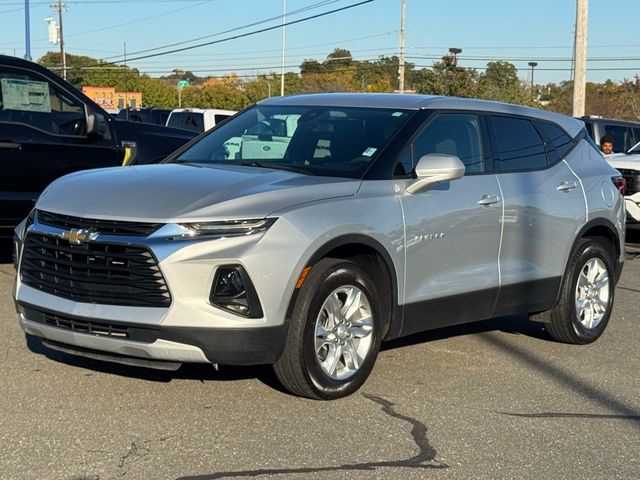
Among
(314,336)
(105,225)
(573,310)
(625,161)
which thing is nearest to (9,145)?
(105,225)

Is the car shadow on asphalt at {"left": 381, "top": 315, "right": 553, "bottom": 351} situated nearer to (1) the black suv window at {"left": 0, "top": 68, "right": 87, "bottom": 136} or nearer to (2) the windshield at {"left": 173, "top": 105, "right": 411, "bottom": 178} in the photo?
(2) the windshield at {"left": 173, "top": 105, "right": 411, "bottom": 178}

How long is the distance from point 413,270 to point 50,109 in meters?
4.88

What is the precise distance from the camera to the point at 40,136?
8.88 meters

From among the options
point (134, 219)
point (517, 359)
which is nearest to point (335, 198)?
point (134, 219)

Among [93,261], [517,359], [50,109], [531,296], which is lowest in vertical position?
[517,359]

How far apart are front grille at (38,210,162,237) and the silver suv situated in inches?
0.4

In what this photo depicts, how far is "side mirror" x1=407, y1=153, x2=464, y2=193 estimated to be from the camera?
5.74 m

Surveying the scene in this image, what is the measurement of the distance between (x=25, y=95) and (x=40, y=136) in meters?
0.49

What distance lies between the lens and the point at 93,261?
5.02 metres

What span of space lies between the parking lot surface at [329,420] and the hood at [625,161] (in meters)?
7.26

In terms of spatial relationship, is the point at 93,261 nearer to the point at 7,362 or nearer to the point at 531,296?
the point at 7,362

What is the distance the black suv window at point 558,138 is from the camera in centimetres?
729

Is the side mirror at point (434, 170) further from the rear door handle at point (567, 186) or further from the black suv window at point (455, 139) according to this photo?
the rear door handle at point (567, 186)

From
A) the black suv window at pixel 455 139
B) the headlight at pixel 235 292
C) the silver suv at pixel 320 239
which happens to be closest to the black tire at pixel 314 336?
the silver suv at pixel 320 239
